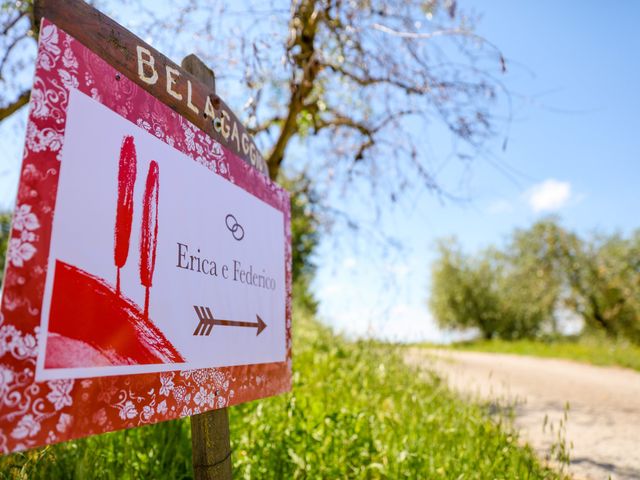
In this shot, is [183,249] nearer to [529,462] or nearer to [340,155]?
[529,462]

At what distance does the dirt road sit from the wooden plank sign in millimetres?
2067

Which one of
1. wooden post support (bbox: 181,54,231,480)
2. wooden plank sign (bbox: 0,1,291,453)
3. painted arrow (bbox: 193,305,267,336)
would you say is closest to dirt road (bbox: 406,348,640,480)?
wooden post support (bbox: 181,54,231,480)

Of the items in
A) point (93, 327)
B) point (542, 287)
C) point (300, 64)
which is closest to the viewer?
point (93, 327)

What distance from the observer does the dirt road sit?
3.90 metres

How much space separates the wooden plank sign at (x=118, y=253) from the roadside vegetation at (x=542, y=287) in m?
22.7

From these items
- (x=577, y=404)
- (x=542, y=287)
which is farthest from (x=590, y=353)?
(x=542, y=287)

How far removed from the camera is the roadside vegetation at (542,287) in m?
22.2

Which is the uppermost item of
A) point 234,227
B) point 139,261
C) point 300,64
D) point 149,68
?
point 300,64

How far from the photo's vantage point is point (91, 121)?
53.2 inches

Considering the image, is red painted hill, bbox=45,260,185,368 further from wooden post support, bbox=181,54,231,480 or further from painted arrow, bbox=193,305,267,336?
wooden post support, bbox=181,54,231,480

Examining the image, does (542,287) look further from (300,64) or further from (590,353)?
(300,64)

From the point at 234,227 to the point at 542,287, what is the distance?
24.6 metres

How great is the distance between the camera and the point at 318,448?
3008 mm

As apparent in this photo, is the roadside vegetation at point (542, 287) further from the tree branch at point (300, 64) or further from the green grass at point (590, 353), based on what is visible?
the tree branch at point (300, 64)
